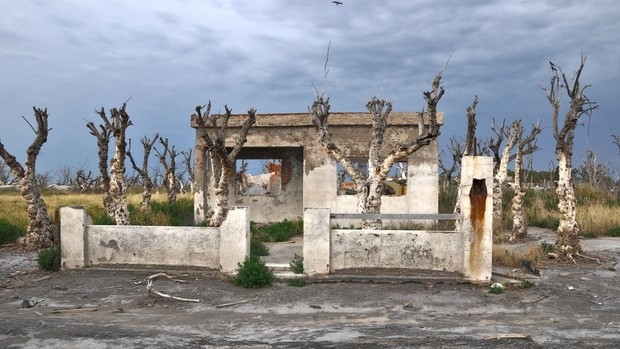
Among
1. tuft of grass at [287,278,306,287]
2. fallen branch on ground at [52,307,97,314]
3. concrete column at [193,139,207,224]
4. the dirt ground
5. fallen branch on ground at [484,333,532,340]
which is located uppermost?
concrete column at [193,139,207,224]

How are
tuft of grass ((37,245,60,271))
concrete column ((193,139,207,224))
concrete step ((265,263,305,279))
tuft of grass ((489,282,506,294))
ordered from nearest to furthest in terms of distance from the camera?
tuft of grass ((489,282,506,294)), concrete step ((265,263,305,279)), tuft of grass ((37,245,60,271)), concrete column ((193,139,207,224))

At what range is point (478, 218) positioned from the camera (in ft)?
35.7

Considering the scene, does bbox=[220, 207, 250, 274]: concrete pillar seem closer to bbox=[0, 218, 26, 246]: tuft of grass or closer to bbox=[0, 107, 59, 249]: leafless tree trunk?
bbox=[0, 107, 59, 249]: leafless tree trunk

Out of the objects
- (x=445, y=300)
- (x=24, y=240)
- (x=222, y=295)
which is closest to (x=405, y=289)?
(x=445, y=300)

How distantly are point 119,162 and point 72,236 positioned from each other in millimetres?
4451

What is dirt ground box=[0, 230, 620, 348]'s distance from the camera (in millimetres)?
7641

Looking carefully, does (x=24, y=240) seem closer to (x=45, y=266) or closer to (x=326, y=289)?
(x=45, y=266)

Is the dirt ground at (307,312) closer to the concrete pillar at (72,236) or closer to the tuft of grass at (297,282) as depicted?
the tuft of grass at (297,282)

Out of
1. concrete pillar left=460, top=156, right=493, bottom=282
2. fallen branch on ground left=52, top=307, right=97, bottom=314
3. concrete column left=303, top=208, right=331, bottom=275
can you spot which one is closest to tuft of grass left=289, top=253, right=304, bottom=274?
concrete column left=303, top=208, right=331, bottom=275

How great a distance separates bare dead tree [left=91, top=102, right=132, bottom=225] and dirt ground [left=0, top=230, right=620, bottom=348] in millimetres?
3958

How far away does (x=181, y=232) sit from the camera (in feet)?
38.7

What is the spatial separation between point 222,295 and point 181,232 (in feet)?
6.38

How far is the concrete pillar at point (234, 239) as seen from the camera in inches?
448

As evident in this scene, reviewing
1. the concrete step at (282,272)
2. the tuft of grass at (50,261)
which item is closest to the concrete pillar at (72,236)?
the tuft of grass at (50,261)
